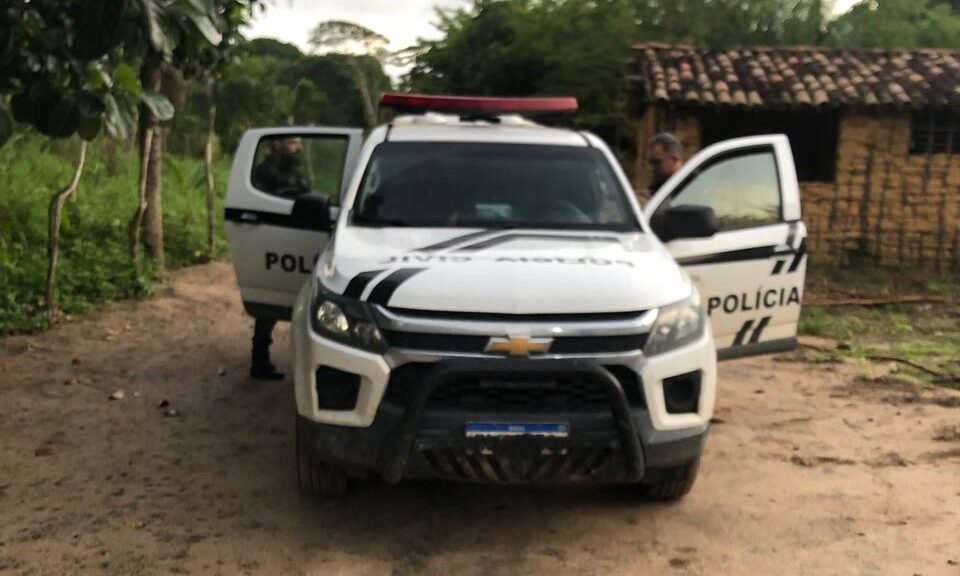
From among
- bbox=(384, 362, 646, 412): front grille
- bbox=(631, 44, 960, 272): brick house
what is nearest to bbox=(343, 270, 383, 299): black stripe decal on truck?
bbox=(384, 362, 646, 412): front grille

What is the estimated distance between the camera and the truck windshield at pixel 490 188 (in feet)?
16.0

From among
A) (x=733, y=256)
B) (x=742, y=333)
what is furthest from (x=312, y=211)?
(x=742, y=333)

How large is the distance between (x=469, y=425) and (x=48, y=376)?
165 inches

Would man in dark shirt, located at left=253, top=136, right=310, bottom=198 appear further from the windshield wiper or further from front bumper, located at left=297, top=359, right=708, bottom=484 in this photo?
front bumper, located at left=297, top=359, right=708, bottom=484

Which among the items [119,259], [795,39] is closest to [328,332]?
[119,259]

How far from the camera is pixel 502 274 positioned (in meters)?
3.91

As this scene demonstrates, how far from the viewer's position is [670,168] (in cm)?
658

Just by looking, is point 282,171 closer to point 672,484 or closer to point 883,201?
point 672,484

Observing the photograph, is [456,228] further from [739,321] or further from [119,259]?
[119,259]

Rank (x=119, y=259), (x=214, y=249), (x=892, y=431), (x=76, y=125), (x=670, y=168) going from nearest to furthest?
(x=76, y=125), (x=892, y=431), (x=670, y=168), (x=119, y=259), (x=214, y=249)

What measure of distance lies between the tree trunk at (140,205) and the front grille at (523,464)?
6.83m

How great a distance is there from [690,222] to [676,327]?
3.57 feet

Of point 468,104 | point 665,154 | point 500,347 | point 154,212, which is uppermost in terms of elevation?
point 468,104

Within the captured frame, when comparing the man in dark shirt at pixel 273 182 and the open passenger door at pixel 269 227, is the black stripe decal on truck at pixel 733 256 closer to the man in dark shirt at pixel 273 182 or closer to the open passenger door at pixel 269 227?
the open passenger door at pixel 269 227
